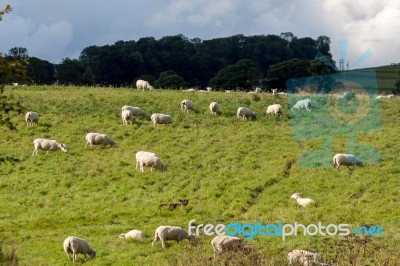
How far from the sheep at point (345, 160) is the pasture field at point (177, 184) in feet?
1.63

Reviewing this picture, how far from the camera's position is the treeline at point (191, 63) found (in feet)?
302

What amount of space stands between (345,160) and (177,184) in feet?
26.8

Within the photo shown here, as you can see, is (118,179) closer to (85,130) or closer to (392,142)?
(85,130)

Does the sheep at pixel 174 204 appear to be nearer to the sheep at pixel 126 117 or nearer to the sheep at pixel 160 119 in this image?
the sheep at pixel 160 119

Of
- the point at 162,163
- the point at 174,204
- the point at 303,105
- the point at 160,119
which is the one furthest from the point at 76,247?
the point at 303,105

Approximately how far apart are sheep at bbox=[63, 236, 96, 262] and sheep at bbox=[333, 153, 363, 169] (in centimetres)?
1430

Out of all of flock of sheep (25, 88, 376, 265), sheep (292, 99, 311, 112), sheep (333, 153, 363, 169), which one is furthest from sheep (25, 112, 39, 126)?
sheep (333, 153, 363, 169)

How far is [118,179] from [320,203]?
9982 millimetres

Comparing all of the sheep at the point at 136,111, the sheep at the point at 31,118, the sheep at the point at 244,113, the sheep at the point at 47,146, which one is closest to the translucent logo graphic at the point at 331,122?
the sheep at the point at 244,113

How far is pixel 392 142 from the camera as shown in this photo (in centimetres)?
3431

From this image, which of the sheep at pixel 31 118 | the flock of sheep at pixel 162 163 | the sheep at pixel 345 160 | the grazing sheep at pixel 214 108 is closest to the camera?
the flock of sheep at pixel 162 163

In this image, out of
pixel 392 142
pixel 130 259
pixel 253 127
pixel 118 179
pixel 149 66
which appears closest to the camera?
pixel 130 259

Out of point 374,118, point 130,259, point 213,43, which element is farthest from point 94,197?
point 213,43

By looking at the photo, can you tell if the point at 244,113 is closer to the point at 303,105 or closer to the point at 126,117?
the point at 303,105
